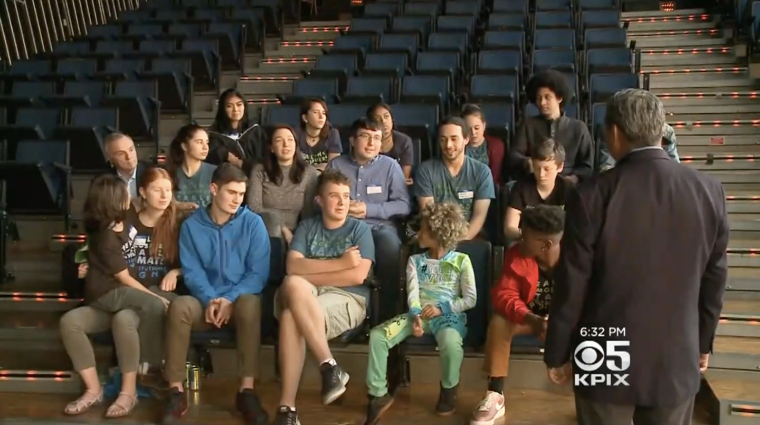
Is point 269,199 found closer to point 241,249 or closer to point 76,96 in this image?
point 241,249

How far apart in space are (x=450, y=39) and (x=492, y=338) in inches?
147

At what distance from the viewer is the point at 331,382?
102 inches

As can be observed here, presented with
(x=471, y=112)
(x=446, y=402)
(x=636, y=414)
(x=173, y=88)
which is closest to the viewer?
(x=636, y=414)

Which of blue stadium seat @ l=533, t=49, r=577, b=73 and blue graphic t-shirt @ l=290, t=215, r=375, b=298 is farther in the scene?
blue stadium seat @ l=533, t=49, r=577, b=73

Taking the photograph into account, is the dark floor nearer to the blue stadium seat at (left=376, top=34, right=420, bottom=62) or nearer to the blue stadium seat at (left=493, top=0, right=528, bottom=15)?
the blue stadium seat at (left=376, top=34, right=420, bottom=62)

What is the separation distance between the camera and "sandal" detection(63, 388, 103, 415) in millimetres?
2734

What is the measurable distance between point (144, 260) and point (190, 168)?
1.94 feet

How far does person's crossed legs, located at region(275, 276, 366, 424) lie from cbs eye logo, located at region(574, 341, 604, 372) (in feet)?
3.98

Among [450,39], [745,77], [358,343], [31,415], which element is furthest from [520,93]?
[31,415]

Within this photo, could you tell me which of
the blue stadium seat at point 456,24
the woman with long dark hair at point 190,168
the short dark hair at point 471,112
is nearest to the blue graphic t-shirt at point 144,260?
the woman with long dark hair at point 190,168

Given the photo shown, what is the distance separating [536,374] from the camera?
287 cm

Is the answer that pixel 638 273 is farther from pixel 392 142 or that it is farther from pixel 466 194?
pixel 392 142

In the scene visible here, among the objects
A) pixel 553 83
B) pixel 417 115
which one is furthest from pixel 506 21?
pixel 553 83

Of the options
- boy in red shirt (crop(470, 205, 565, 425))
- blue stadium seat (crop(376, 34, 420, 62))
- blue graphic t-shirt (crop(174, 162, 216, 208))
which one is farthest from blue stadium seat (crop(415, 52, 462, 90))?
boy in red shirt (crop(470, 205, 565, 425))
